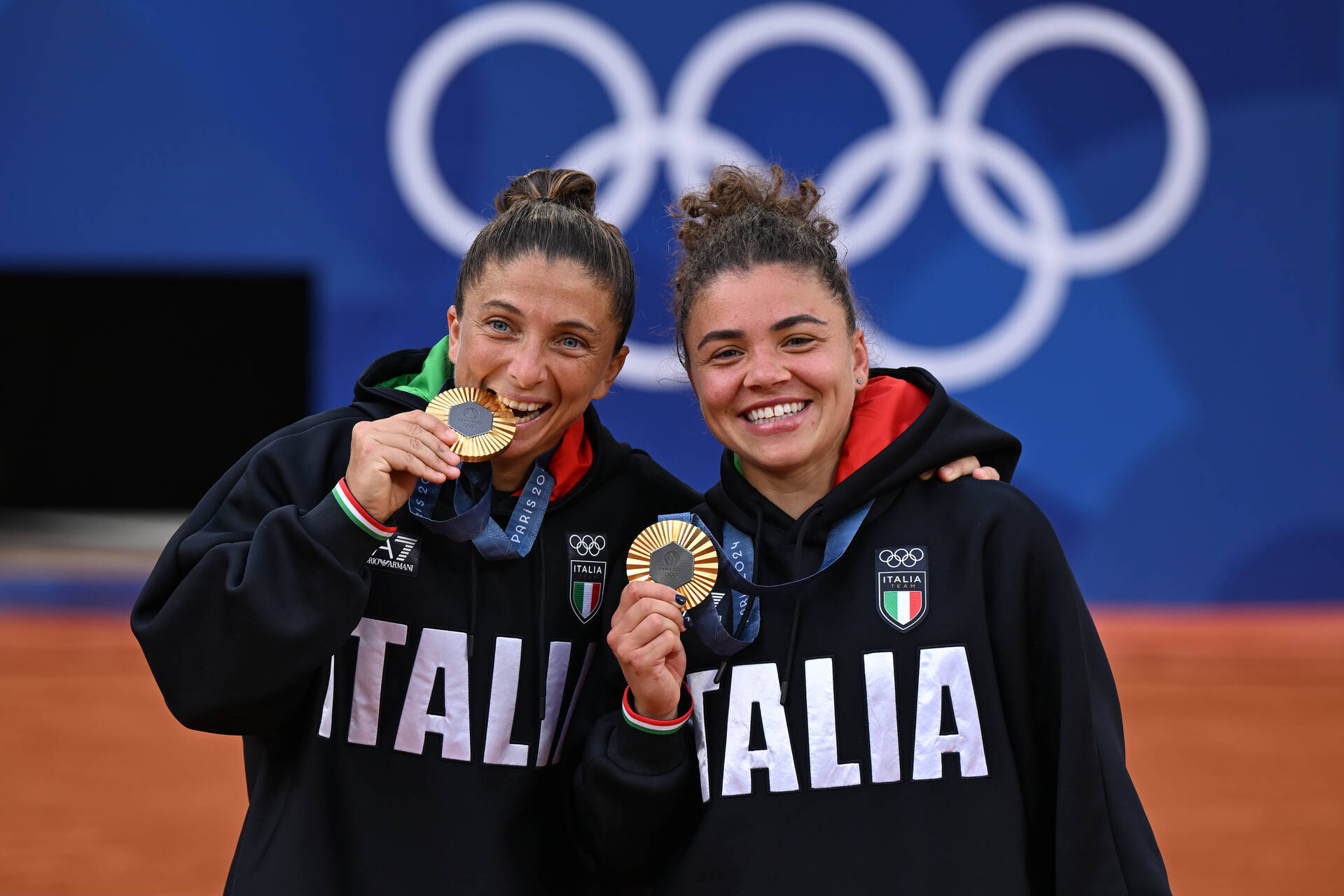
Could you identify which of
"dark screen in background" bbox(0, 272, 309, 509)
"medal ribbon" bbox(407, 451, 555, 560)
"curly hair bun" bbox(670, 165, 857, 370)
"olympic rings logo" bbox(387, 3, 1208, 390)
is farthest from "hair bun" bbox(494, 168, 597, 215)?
"dark screen in background" bbox(0, 272, 309, 509)

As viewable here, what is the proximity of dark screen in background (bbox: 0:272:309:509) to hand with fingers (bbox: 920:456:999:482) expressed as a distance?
6.86 meters

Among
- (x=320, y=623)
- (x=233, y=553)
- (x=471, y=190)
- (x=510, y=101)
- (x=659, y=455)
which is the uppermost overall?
(x=510, y=101)

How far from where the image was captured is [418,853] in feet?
7.06

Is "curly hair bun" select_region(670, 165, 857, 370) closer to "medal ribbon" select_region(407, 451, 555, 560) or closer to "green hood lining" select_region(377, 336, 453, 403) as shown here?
"medal ribbon" select_region(407, 451, 555, 560)

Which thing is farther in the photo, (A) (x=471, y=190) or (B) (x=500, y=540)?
(A) (x=471, y=190)

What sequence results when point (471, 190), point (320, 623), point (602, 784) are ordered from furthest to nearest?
point (471, 190), point (602, 784), point (320, 623)

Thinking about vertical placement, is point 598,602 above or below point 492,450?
below

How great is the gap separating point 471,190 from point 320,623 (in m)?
6.55

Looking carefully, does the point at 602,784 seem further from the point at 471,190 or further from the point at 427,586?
the point at 471,190

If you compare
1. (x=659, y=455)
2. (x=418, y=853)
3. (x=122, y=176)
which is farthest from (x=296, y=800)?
(x=122, y=176)

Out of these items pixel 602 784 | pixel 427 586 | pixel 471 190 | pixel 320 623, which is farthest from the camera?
pixel 471 190

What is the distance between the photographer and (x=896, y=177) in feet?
26.6

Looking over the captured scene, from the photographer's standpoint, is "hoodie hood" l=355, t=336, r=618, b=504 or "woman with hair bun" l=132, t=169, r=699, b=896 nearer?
"woman with hair bun" l=132, t=169, r=699, b=896

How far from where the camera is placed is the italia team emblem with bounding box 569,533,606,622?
2361mm
